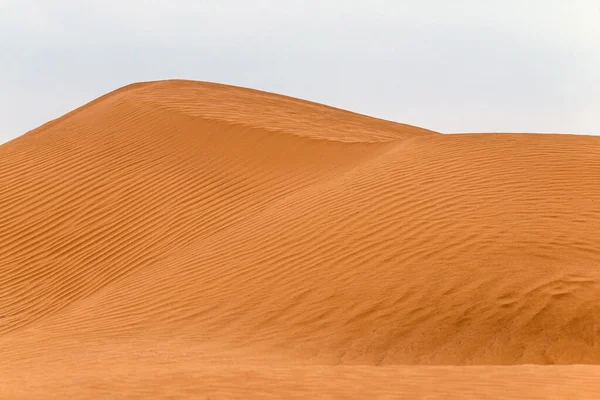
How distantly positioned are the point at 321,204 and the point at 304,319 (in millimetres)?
3075

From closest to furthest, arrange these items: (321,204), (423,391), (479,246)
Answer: (423,391) < (479,246) < (321,204)

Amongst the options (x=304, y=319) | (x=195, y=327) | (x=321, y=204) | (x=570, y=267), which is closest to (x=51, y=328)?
(x=195, y=327)

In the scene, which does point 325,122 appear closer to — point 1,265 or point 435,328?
point 1,265

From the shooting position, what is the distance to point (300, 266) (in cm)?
1113

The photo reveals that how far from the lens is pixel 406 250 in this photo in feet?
35.6

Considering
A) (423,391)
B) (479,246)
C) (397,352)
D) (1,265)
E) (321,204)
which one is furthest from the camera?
(1,265)

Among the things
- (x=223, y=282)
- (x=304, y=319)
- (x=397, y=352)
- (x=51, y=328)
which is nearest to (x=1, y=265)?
(x=51, y=328)

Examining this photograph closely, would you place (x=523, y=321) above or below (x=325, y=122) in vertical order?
below

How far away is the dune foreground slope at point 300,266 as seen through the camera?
25.3ft

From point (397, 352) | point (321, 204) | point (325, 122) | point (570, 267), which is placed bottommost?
point (397, 352)

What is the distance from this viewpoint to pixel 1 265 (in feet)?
46.8

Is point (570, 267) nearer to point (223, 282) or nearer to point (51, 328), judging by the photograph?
point (223, 282)

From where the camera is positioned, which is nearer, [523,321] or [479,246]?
[523,321]

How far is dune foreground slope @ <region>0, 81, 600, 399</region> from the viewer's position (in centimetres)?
770
